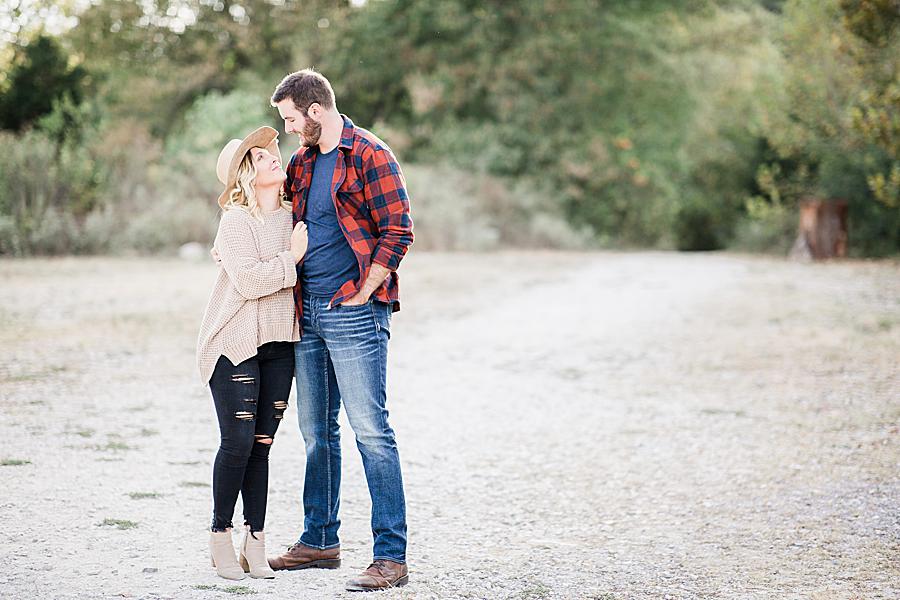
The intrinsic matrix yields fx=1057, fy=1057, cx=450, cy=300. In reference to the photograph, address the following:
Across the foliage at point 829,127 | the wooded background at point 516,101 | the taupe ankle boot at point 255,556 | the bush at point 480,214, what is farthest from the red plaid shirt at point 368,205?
the bush at point 480,214

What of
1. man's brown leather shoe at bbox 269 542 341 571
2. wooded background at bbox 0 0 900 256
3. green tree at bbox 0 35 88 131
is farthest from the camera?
wooded background at bbox 0 0 900 256

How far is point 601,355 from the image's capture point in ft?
33.4

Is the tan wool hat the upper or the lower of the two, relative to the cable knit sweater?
upper

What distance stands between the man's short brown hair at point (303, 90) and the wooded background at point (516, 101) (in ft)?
56.6

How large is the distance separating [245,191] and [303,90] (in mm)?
457

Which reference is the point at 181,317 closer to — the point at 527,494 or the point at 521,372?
the point at 521,372

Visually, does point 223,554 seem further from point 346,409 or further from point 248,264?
point 248,264

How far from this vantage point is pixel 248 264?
400cm

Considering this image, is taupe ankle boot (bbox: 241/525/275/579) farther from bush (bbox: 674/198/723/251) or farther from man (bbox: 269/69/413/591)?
bush (bbox: 674/198/723/251)

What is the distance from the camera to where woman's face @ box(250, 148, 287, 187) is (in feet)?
13.4

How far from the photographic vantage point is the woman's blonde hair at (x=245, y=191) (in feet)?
13.3

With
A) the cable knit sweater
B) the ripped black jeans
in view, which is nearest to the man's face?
the cable knit sweater

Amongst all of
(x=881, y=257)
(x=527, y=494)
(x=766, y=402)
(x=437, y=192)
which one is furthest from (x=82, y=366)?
(x=881, y=257)

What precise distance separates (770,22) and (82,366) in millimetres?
21520
